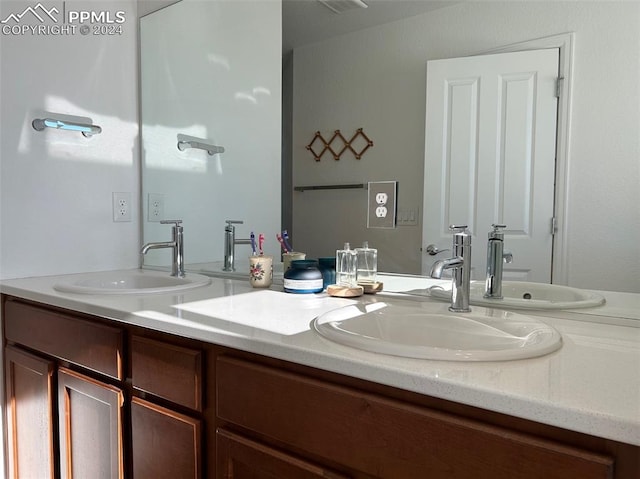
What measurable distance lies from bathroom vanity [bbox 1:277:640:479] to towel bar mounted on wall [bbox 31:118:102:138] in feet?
1.84

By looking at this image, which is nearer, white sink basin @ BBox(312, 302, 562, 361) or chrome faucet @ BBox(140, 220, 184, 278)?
white sink basin @ BBox(312, 302, 562, 361)

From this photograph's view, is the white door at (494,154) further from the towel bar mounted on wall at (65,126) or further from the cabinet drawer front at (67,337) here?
the towel bar mounted on wall at (65,126)

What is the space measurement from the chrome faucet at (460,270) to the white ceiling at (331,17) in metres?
0.64

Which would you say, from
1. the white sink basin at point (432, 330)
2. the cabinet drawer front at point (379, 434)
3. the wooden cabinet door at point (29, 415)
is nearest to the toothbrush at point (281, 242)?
the white sink basin at point (432, 330)

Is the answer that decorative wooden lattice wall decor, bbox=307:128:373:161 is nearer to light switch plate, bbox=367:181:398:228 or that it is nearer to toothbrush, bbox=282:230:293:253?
light switch plate, bbox=367:181:398:228

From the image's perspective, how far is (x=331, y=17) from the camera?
1.48 metres

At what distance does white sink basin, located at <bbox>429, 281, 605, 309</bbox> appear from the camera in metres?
1.11

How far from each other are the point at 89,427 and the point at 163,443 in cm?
37

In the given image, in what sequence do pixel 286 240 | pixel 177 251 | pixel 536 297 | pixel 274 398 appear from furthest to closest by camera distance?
1. pixel 177 251
2. pixel 286 240
3. pixel 536 297
4. pixel 274 398

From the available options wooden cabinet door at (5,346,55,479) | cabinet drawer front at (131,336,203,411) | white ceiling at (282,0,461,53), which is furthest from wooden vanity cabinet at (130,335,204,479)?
white ceiling at (282,0,461,53)

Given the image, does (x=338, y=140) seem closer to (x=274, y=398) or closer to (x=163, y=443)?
(x=274, y=398)

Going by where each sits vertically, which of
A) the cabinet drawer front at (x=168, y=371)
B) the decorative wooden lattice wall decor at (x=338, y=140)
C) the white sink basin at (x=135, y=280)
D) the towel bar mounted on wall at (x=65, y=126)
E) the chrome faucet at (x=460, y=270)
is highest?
the towel bar mounted on wall at (x=65, y=126)

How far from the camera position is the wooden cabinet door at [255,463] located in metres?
0.83

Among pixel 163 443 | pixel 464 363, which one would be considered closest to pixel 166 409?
pixel 163 443
